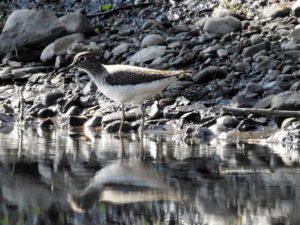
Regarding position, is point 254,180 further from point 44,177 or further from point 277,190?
point 44,177

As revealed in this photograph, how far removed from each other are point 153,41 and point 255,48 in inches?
115

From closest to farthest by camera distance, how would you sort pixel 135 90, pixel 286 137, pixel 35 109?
pixel 286 137, pixel 135 90, pixel 35 109

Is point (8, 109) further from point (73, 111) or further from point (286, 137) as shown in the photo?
point (286, 137)

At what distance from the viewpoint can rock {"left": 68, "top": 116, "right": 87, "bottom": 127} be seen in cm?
1344

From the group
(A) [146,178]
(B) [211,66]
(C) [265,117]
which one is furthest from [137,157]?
(B) [211,66]

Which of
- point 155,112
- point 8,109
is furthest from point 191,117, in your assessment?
point 8,109

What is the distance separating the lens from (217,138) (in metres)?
11.4

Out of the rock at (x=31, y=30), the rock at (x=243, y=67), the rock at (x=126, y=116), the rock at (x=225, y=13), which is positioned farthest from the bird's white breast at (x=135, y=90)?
the rock at (x=31, y=30)

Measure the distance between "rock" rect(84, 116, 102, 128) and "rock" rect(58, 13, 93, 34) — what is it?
5.81 meters

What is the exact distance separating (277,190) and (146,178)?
1417 millimetres

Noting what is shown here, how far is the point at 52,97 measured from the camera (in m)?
15.4

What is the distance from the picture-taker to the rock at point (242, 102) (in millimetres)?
12883

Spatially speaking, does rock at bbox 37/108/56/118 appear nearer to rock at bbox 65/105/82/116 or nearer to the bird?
rock at bbox 65/105/82/116

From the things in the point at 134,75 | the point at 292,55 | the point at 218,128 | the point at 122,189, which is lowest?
the point at 122,189
